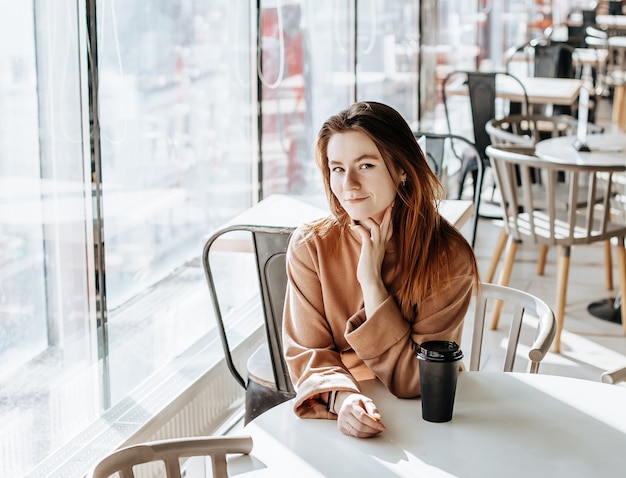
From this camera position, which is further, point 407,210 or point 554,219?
point 554,219

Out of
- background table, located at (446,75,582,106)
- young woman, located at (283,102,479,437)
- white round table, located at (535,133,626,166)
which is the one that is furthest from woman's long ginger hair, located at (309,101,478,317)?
background table, located at (446,75,582,106)

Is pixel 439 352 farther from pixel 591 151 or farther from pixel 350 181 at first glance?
pixel 591 151

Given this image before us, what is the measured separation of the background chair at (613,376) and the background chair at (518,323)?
12 cm

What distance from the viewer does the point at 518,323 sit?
2.08 meters

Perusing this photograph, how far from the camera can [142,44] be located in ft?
9.11

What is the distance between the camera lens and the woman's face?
1677 mm

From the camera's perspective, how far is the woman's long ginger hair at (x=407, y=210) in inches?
65.9

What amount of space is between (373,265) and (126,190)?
122 cm

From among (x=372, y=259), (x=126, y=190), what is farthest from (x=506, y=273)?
(x=372, y=259)

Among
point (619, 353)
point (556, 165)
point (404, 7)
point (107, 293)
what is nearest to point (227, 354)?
point (107, 293)

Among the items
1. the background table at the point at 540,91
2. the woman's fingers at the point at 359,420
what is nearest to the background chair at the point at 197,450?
the woman's fingers at the point at 359,420

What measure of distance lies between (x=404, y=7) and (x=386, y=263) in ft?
15.4

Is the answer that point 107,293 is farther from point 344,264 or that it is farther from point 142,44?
point 344,264

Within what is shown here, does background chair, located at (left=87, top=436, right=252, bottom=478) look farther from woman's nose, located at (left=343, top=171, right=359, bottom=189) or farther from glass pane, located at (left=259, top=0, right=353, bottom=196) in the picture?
glass pane, located at (left=259, top=0, right=353, bottom=196)
